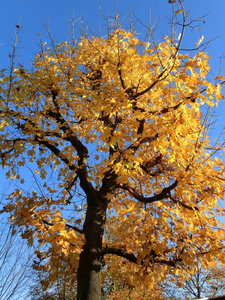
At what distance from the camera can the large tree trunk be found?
3502mm

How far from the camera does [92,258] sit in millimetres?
3754

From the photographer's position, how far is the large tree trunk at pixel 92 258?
3.50 m

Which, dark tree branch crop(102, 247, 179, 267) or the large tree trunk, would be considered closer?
the large tree trunk

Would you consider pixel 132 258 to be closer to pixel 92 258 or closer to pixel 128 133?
pixel 92 258

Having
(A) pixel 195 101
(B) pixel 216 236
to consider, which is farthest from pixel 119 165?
(B) pixel 216 236

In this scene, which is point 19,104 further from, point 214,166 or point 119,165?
point 214,166

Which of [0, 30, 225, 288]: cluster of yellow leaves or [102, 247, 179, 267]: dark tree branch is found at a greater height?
[0, 30, 225, 288]: cluster of yellow leaves

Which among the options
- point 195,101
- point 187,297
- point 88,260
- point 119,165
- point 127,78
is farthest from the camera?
point 187,297

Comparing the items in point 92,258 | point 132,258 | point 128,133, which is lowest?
point 92,258

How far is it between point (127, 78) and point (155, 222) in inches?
98.9

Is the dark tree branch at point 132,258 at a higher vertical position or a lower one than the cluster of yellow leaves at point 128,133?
lower

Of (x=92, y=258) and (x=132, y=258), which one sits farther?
(x=132, y=258)

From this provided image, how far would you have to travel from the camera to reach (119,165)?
3182mm

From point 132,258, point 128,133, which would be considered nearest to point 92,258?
point 132,258
